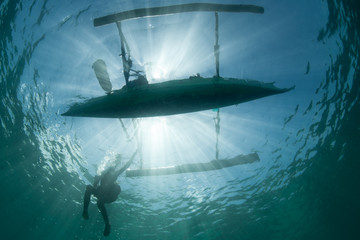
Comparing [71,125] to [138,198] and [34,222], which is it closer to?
[138,198]

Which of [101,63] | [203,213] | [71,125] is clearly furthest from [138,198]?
[101,63]

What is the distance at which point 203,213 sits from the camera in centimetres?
1908

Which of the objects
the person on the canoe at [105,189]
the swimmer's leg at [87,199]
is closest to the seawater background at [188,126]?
the person on the canoe at [105,189]

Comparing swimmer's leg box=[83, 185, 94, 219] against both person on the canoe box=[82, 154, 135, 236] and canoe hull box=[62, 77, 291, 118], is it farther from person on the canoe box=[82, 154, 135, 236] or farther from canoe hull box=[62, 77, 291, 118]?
canoe hull box=[62, 77, 291, 118]

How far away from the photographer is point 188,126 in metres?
9.73

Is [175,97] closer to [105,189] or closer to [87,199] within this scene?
[87,199]

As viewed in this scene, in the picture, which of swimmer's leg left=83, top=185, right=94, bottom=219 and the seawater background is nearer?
swimmer's leg left=83, top=185, right=94, bottom=219

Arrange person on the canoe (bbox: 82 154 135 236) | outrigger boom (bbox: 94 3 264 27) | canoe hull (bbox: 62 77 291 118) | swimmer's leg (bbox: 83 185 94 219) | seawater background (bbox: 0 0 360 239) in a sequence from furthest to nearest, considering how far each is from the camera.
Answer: seawater background (bbox: 0 0 360 239)
person on the canoe (bbox: 82 154 135 236)
swimmer's leg (bbox: 83 185 94 219)
outrigger boom (bbox: 94 3 264 27)
canoe hull (bbox: 62 77 291 118)

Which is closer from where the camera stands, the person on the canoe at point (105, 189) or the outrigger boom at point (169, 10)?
the outrigger boom at point (169, 10)

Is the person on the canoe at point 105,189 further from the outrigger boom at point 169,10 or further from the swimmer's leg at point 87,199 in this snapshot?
the outrigger boom at point 169,10

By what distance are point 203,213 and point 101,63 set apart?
725 inches

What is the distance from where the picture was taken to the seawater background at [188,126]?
6746mm

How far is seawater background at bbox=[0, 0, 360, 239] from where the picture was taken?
6.75 meters

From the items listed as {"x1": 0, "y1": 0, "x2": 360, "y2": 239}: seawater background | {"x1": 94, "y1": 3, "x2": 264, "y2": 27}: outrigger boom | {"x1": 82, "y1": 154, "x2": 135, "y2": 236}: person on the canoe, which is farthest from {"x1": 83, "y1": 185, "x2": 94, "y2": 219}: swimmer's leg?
{"x1": 94, "y1": 3, "x2": 264, "y2": 27}: outrigger boom
